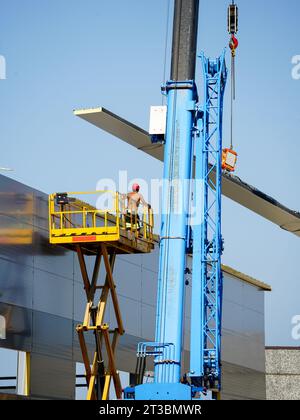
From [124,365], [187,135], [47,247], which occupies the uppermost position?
[187,135]

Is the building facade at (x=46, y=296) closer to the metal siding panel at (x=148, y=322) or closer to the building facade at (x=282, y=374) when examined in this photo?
the metal siding panel at (x=148, y=322)

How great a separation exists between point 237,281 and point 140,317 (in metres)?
10.8

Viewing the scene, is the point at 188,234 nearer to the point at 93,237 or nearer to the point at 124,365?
the point at 93,237

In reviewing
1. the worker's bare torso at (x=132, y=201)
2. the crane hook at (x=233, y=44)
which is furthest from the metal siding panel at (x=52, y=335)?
the crane hook at (x=233, y=44)

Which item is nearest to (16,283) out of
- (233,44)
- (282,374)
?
(233,44)

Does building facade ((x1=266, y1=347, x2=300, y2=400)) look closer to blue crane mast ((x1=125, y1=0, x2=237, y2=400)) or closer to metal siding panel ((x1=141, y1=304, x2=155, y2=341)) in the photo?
metal siding panel ((x1=141, y1=304, x2=155, y2=341))

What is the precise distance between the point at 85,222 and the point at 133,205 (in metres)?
1.74

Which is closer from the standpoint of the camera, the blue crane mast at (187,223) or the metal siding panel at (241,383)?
the blue crane mast at (187,223)

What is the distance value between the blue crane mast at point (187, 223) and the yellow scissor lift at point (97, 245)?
1.51m

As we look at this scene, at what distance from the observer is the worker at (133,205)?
108ft

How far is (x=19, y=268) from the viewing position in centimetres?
3173

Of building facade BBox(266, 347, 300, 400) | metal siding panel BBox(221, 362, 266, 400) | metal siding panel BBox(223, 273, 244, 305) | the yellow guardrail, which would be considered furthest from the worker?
building facade BBox(266, 347, 300, 400)
